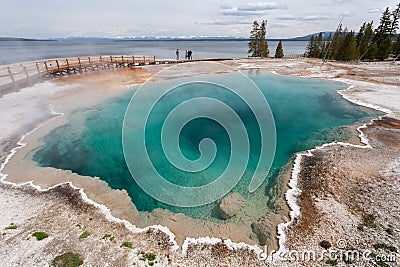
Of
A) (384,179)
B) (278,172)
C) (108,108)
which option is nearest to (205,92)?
(108,108)

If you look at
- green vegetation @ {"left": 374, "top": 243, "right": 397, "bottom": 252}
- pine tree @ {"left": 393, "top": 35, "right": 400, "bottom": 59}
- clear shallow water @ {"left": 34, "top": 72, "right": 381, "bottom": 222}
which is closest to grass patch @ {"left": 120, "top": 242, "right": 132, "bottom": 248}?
clear shallow water @ {"left": 34, "top": 72, "right": 381, "bottom": 222}

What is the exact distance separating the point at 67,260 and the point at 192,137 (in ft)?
38.9

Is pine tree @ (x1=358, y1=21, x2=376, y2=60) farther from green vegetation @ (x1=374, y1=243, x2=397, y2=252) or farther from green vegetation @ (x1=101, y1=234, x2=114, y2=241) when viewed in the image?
green vegetation @ (x1=101, y1=234, x2=114, y2=241)

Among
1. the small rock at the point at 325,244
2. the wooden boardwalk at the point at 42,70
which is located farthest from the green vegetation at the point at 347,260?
the wooden boardwalk at the point at 42,70

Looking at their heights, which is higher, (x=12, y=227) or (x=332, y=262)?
(x=332, y=262)

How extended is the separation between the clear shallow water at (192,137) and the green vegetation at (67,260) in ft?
11.7

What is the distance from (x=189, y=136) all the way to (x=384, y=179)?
12.5m

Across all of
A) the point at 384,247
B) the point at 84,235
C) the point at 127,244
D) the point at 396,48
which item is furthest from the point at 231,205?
the point at 396,48

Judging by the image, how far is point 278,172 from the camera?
42.6 ft

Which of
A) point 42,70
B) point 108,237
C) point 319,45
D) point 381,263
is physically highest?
point 319,45

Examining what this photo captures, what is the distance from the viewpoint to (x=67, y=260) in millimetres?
7172

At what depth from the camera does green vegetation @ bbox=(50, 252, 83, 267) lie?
277 inches

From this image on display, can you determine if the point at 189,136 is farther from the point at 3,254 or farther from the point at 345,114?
the point at 345,114

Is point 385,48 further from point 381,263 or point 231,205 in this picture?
point 231,205
